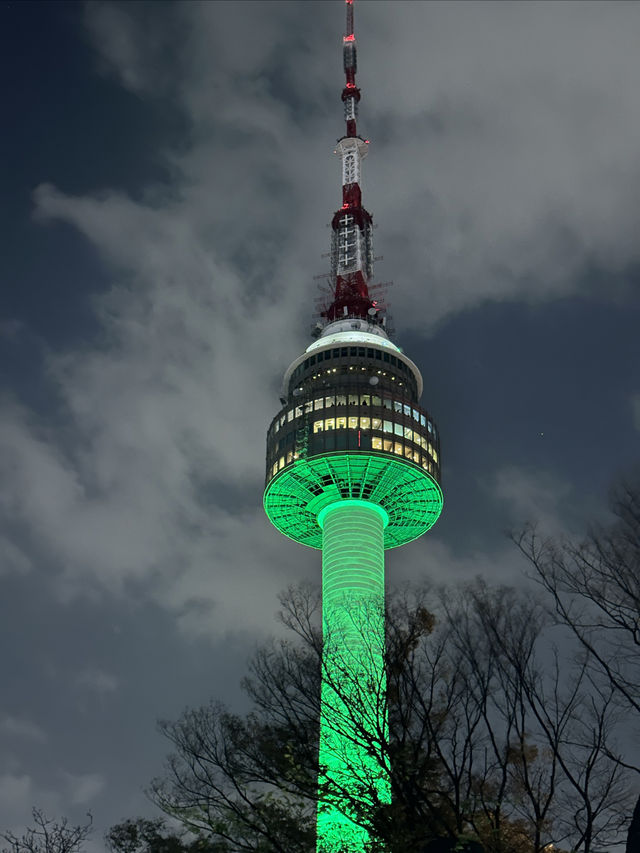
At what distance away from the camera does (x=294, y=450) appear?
2965 inches

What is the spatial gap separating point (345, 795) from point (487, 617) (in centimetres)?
639

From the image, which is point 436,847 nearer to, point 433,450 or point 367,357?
point 433,450

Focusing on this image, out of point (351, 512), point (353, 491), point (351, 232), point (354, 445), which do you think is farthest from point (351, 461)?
point (351, 232)

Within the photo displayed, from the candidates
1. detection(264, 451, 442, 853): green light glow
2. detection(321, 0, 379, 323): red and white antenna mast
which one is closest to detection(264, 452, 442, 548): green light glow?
detection(264, 451, 442, 853): green light glow

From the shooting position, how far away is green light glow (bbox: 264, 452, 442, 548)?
74062 millimetres

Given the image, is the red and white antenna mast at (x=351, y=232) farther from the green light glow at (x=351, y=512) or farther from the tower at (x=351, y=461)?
the green light glow at (x=351, y=512)

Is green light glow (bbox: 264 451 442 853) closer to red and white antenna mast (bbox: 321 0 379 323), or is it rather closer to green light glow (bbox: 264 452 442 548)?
green light glow (bbox: 264 452 442 548)

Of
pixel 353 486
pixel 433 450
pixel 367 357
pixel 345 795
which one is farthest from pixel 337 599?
pixel 345 795

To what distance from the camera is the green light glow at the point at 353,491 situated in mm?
74062

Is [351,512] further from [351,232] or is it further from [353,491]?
[351,232]

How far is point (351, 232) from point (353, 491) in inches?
1432

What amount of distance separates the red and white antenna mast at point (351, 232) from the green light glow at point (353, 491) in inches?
923

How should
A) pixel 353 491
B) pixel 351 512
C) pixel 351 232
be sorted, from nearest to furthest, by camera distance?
Result: pixel 351 512 < pixel 353 491 < pixel 351 232

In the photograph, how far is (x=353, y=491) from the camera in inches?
2965
